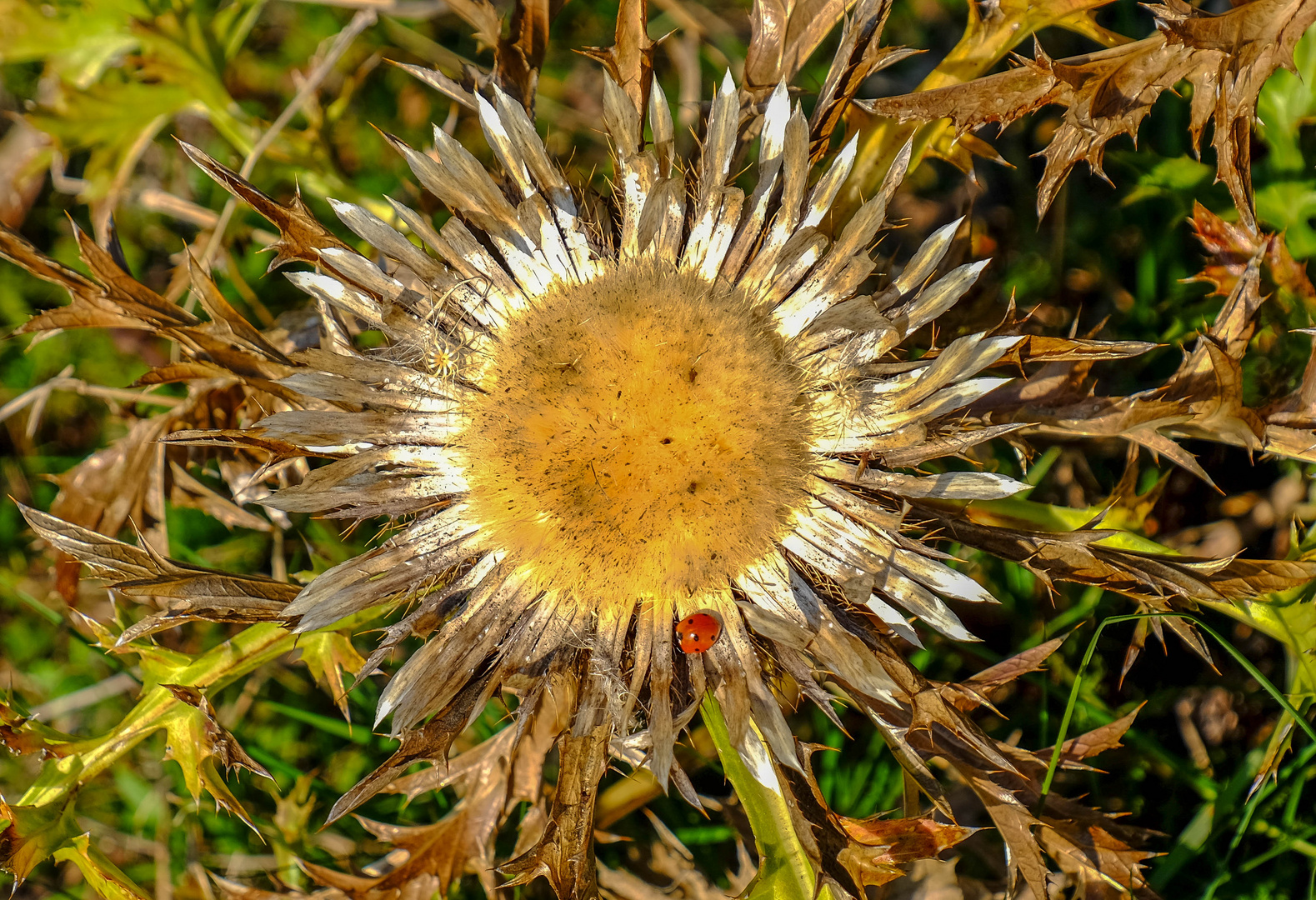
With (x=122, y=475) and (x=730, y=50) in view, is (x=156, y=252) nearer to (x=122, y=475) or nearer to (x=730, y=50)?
(x=122, y=475)

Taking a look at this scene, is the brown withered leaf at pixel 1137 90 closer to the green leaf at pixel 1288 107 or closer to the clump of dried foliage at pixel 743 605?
the clump of dried foliage at pixel 743 605

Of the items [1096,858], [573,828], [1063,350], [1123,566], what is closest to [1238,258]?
[1063,350]

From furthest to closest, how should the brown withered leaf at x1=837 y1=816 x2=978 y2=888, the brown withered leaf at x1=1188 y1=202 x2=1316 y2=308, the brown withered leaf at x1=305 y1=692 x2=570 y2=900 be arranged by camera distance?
the brown withered leaf at x1=305 y1=692 x2=570 y2=900
the brown withered leaf at x1=1188 y1=202 x2=1316 y2=308
the brown withered leaf at x1=837 y1=816 x2=978 y2=888

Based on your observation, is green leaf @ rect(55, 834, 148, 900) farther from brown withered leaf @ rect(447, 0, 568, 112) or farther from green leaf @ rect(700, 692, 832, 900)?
brown withered leaf @ rect(447, 0, 568, 112)

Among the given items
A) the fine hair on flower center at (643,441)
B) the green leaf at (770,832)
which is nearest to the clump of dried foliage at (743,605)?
the green leaf at (770,832)

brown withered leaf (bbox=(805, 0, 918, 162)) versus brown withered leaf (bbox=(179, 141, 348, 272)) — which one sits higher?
brown withered leaf (bbox=(805, 0, 918, 162))

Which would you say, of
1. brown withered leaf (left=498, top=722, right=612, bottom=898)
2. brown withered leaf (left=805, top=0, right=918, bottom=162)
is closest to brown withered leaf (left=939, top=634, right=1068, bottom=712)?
brown withered leaf (left=498, top=722, right=612, bottom=898)

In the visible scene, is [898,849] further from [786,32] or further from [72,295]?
[72,295]
